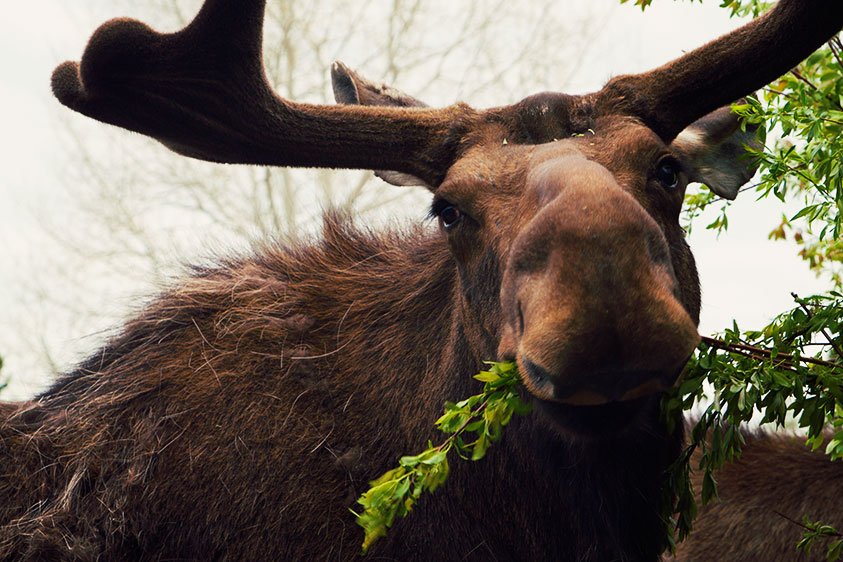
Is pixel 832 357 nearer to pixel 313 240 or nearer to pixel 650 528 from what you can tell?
pixel 650 528

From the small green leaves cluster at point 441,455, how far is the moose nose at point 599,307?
1.19 feet

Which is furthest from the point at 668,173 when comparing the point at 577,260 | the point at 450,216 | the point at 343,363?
the point at 343,363

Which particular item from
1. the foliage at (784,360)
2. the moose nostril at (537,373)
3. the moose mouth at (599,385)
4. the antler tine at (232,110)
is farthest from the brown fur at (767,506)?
the moose nostril at (537,373)

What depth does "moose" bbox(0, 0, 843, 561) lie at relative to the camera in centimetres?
417

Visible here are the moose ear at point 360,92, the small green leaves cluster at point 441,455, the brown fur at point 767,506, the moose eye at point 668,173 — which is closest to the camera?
the small green leaves cluster at point 441,455

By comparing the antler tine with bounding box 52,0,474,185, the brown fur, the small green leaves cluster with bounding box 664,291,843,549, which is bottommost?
the brown fur

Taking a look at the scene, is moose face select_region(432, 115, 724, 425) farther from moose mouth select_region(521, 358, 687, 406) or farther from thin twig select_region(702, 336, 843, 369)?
thin twig select_region(702, 336, 843, 369)

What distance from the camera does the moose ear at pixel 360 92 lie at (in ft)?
17.7

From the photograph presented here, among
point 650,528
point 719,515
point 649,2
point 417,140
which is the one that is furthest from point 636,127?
point 719,515

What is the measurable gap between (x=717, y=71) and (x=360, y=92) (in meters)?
→ 1.85

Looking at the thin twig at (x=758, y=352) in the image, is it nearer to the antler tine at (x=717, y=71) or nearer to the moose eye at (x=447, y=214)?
the antler tine at (x=717, y=71)

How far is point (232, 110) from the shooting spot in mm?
4594

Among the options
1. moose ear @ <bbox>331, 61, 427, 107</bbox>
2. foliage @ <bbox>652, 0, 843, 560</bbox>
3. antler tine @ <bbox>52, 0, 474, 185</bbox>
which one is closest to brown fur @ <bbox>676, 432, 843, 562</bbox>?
foliage @ <bbox>652, 0, 843, 560</bbox>

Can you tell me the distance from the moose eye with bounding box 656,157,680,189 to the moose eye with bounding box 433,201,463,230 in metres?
0.78
